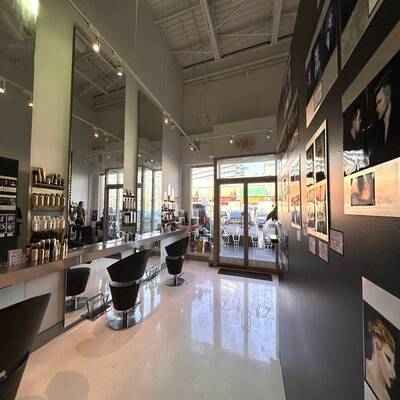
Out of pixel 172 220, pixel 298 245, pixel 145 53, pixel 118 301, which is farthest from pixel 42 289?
pixel 145 53

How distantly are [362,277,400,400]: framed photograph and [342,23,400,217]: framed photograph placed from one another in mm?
208

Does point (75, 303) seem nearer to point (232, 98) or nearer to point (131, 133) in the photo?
point (131, 133)

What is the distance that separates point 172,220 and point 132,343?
138 inches

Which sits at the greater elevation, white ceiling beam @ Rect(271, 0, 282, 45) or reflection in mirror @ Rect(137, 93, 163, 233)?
white ceiling beam @ Rect(271, 0, 282, 45)

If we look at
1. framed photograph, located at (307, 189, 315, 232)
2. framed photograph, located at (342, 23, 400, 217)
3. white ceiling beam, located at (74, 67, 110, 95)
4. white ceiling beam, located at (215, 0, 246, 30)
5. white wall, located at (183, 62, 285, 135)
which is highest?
white ceiling beam, located at (215, 0, 246, 30)

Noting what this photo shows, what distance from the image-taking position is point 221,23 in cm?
466

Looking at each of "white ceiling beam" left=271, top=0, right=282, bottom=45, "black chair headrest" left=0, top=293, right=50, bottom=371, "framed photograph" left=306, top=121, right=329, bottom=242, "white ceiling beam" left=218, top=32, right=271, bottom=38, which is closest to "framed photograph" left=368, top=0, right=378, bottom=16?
"framed photograph" left=306, top=121, right=329, bottom=242

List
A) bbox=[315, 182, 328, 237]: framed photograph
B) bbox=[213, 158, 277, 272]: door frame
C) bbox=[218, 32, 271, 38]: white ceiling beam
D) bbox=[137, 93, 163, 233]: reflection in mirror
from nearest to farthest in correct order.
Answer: bbox=[315, 182, 328, 237]: framed photograph
bbox=[137, 93, 163, 233]: reflection in mirror
bbox=[218, 32, 271, 38]: white ceiling beam
bbox=[213, 158, 277, 272]: door frame

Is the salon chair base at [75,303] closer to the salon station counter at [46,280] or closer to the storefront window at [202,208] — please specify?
the salon station counter at [46,280]

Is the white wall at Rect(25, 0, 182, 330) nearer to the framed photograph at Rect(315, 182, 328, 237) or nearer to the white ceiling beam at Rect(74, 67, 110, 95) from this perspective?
the white ceiling beam at Rect(74, 67, 110, 95)

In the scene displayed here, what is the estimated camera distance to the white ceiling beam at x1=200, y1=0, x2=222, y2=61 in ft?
13.3

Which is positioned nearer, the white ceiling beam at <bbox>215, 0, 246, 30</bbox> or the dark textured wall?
the dark textured wall

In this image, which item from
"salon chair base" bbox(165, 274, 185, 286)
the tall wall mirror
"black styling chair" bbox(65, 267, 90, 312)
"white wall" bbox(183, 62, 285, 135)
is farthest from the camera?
"white wall" bbox(183, 62, 285, 135)

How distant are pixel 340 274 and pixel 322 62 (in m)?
0.94
